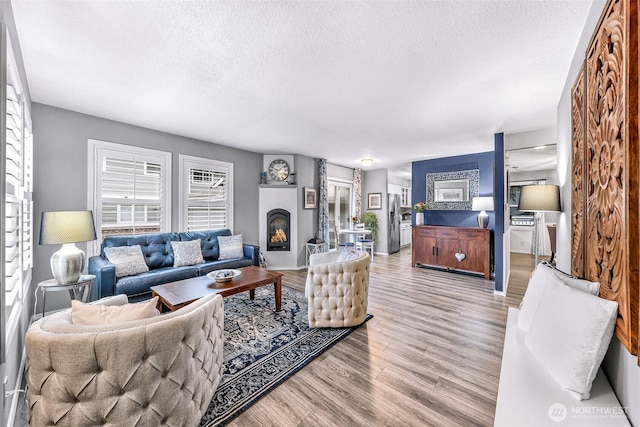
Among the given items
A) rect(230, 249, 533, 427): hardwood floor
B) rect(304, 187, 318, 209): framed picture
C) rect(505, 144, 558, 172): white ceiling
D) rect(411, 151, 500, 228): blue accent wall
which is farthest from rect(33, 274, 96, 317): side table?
rect(505, 144, 558, 172): white ceiling

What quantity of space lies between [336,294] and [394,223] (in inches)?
215

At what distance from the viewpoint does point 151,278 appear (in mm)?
3225

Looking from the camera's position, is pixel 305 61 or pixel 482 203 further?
pixel 482 203

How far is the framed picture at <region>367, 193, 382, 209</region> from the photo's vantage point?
7.57m

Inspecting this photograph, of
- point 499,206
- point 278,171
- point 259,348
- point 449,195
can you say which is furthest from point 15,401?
point 449,195

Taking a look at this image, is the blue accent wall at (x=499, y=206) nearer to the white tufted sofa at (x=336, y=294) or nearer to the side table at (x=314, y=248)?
the white tufted sofa at (x=336, y=294)

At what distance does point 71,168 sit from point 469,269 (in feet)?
21.9

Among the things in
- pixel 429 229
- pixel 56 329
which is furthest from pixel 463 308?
pixel 56 329

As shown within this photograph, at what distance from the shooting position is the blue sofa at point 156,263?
294 cm

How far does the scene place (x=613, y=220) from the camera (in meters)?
1.17

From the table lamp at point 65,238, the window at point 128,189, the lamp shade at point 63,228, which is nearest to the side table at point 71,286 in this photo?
the table lamp at point 65,238

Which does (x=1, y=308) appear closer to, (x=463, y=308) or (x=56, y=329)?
(x=56, y=329)

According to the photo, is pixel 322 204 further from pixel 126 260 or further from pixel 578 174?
pixel 578 174

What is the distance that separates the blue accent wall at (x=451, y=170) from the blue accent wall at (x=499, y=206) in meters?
1.15
